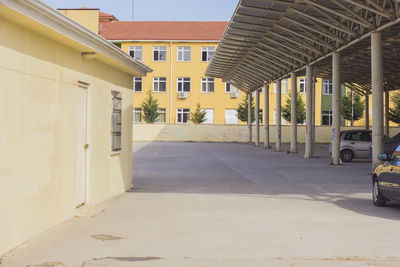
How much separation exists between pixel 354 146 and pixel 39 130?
849 inches

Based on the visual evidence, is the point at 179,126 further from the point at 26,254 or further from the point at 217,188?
the point at 26,254

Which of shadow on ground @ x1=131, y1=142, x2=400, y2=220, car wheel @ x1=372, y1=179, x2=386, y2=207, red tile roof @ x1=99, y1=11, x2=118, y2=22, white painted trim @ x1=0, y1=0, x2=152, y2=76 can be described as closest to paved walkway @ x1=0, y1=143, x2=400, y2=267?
shadow on ground @ x1=131, y1=142, x2=400, y2=220

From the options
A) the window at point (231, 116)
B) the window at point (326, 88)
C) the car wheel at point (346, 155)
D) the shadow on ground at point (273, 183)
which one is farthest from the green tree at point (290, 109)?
the shadow on ground at point (273, 183)

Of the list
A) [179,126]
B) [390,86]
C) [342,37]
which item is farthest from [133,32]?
[342,37]

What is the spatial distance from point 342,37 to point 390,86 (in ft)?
69.0

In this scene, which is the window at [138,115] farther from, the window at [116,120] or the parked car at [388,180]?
the parked car at [388,180]

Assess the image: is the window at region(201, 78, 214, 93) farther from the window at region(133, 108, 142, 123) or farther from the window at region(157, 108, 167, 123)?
the window at region(133, 108, 142, 123)

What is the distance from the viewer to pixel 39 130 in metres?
7.86

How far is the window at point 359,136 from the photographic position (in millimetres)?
27219

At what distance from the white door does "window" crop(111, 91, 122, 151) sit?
210cm

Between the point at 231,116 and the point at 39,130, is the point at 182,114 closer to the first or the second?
the point at 231,116

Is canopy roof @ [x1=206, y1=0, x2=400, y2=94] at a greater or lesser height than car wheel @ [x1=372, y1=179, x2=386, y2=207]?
greater

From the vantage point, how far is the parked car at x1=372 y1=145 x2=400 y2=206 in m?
10.3

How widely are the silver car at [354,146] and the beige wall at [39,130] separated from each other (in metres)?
18.0
